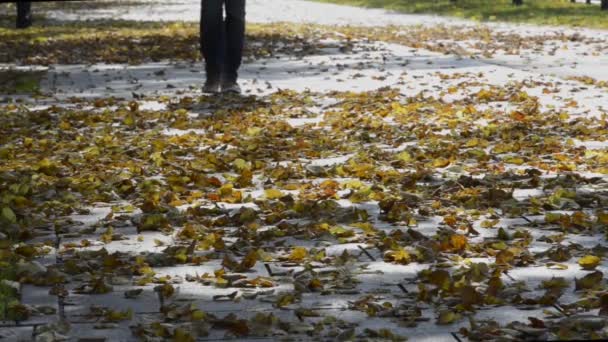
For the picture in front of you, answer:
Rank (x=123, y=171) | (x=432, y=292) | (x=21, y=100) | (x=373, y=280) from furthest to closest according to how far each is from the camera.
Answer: (x=21, y=100)
(x=123, y=171)
(x=373, y=280)
(x=432, y=292)

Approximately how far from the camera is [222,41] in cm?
1250

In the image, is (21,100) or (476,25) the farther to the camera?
(476,25)

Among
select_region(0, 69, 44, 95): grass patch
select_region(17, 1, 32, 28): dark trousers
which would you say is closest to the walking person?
select_region(0, 69, 44, 95): grass patch

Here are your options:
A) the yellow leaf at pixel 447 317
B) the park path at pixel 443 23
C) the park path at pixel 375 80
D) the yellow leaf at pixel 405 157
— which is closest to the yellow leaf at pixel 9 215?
the park path at pixel 375 80

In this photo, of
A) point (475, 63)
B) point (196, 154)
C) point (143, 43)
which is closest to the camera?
point (196, 154)

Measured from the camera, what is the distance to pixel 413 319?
4551mm

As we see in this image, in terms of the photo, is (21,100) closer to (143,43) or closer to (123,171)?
(123,171)

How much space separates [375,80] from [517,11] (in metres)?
18.7

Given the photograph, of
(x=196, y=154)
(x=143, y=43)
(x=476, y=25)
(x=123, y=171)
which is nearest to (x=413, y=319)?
(x=123, y=171)

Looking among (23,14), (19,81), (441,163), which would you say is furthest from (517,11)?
(441,163)

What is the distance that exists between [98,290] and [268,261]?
86 centimetres

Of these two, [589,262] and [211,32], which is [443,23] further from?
[589,262]

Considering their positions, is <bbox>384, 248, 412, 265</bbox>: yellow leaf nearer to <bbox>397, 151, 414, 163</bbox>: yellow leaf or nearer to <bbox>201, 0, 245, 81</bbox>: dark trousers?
<bbox>397, 151, 414, 163</bbox>: yellow leaf

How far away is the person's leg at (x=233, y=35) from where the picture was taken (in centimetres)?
1211
